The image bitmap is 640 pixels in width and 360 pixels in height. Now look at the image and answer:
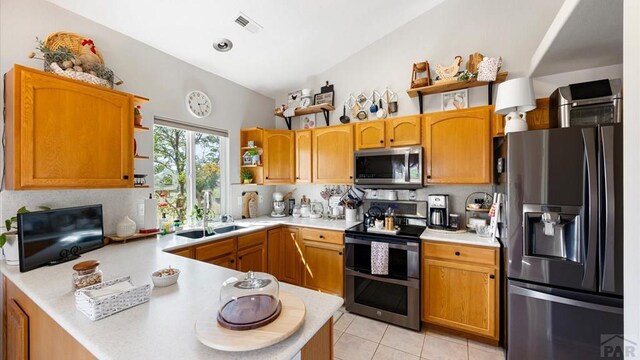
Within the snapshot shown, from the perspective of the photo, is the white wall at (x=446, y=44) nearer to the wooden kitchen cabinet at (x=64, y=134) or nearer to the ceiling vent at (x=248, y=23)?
the ceiling vent at (x=248, y=23)

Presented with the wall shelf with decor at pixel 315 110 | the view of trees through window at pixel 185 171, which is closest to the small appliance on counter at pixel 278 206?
the view of trees through window at pixel 185 171

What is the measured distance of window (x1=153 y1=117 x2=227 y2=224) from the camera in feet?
8.55

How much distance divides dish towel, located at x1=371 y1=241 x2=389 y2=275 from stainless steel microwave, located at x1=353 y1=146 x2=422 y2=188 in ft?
2.22

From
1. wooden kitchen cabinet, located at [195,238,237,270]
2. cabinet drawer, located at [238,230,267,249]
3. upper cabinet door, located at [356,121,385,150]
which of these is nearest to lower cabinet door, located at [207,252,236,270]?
wooden kitchen cabinet, located at [195,238,237,270]

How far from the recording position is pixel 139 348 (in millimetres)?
775

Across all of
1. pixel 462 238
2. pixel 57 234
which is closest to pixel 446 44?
pixel 462 238

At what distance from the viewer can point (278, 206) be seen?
A: 141 inches

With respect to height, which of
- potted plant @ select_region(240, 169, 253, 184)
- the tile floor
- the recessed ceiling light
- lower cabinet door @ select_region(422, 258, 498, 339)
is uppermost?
the recessed ceiling light

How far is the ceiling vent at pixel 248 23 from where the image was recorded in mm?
2227

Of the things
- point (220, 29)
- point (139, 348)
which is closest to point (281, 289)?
point (139, 348)

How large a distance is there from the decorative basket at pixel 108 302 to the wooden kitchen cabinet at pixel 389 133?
2.39 metres

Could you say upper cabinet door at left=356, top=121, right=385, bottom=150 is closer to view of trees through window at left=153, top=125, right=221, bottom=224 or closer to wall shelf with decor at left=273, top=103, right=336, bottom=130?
wall shelf with decor at left=273, top=103, right=336, bottom=130

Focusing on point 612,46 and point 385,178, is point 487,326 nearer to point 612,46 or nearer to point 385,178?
point 385,178
